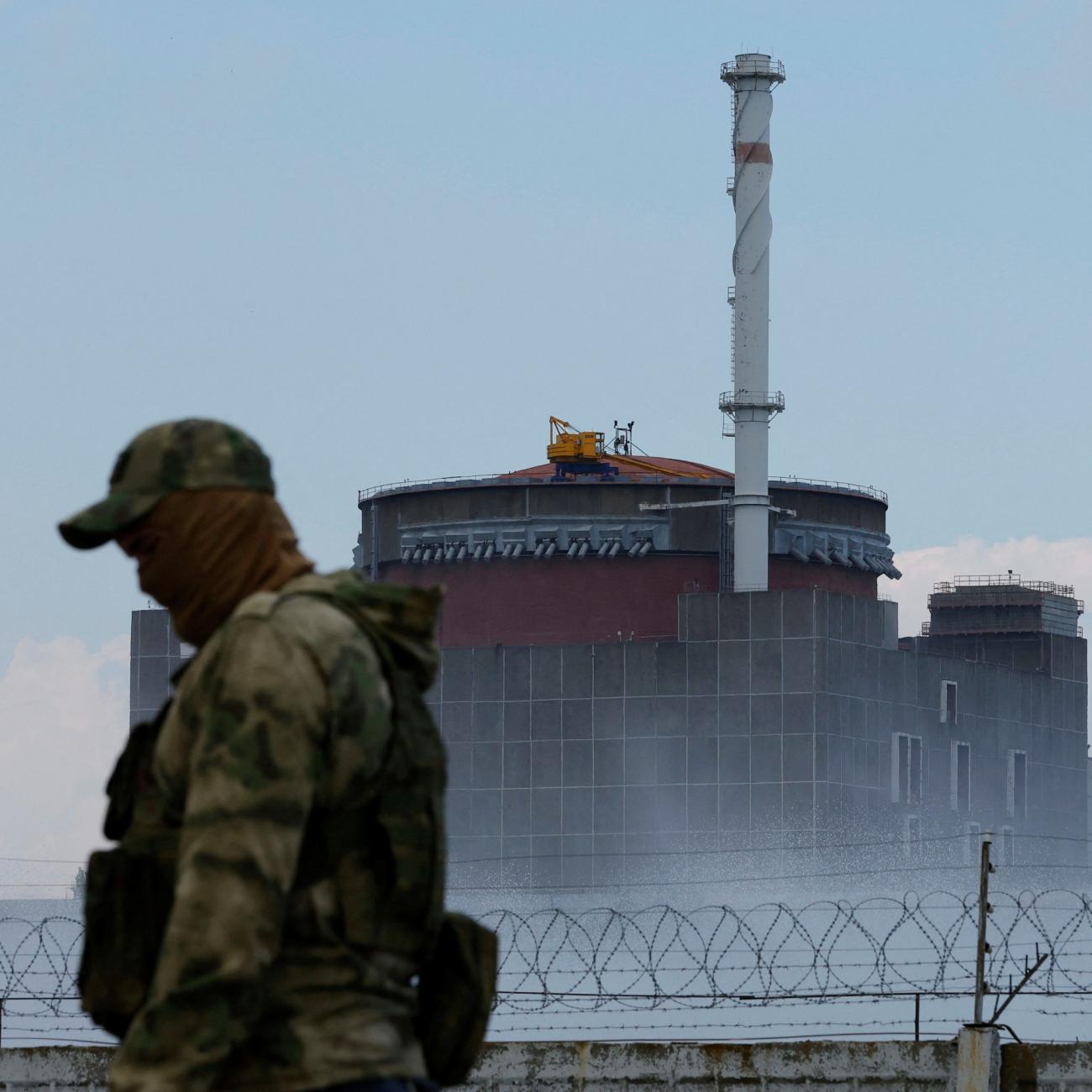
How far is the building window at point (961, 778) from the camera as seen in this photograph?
70.3 metres

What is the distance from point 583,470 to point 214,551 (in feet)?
226

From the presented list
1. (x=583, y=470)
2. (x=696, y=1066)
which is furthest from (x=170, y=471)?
(x=583, y=470)

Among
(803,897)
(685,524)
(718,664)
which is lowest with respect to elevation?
(803,897)

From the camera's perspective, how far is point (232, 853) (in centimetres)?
301

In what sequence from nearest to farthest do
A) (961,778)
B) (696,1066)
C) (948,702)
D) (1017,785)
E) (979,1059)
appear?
(979,1059) < (696,1066) < (948,702) < (961,778) < (1017,785)

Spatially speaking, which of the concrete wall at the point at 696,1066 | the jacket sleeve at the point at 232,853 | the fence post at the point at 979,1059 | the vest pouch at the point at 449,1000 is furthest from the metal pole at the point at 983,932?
the jacket sleeve at the point at 232,853

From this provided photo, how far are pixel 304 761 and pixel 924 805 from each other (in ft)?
220

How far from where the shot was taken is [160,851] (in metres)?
3.27

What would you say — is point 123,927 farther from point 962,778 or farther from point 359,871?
point 962,778

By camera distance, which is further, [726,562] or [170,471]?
[726,562]

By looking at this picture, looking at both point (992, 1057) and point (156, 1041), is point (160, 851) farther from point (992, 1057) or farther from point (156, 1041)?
point (992, 1057)

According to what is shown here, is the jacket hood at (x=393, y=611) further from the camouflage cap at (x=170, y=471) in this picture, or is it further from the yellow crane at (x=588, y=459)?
the yellow crane at (x=588, y=459)

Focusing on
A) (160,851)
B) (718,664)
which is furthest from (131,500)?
(718,664)

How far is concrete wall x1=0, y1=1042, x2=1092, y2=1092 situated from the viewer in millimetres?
12297
